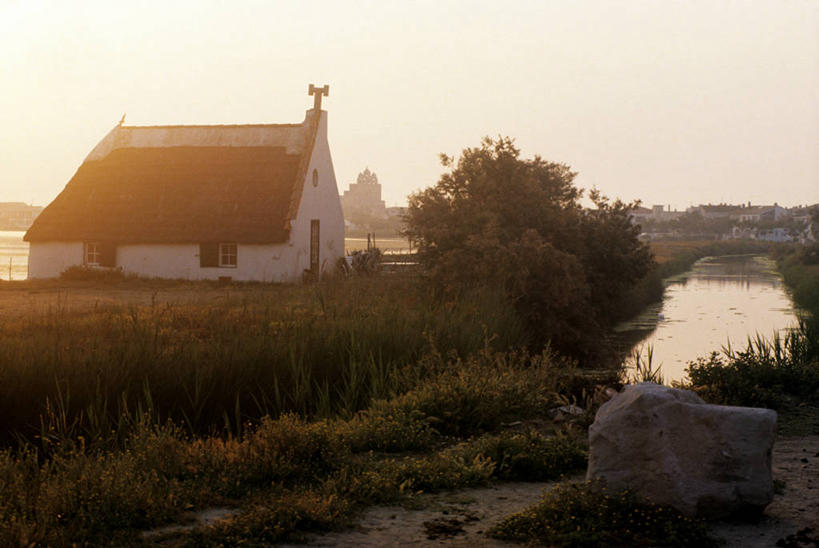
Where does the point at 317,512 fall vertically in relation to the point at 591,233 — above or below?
below

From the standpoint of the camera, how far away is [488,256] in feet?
72.6

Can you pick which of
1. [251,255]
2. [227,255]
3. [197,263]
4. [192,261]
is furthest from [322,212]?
[192,261]

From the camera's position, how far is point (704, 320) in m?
32.8

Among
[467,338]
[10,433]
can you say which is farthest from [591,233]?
[10,433]

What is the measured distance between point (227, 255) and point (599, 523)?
1072 inches

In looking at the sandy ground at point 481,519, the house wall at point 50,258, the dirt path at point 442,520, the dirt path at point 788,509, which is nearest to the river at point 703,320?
the house wall at point 50,258

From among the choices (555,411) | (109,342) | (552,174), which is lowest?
(555,411)

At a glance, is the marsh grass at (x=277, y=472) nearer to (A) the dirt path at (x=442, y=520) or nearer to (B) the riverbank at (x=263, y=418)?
(B) the riverbank at (x=263, y=418)

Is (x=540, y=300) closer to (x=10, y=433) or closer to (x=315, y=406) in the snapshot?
(x=315, y=406)

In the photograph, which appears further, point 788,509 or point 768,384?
point 768,384

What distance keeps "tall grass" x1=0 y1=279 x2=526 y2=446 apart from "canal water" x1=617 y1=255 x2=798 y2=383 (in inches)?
245

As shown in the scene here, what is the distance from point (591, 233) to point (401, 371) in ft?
60.4

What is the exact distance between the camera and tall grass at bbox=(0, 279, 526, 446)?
960 centimetres

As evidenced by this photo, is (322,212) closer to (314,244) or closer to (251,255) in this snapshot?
(314,244)
